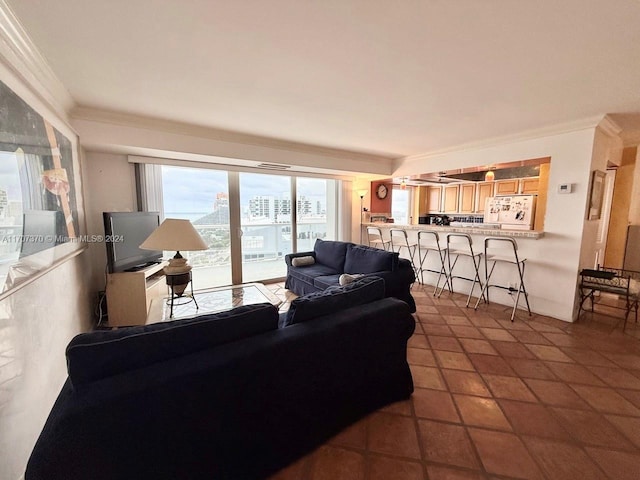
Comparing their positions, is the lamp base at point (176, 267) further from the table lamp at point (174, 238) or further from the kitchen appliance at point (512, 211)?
the kitchen appliance at point (512, 211)

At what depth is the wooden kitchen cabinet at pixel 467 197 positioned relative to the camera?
21.4 feet

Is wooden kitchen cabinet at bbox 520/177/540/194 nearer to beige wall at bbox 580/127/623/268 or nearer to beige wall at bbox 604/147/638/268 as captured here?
beige wall at bbox 604/147/638/268

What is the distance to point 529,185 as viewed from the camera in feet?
18.1

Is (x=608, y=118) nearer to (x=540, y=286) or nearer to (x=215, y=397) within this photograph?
(x=540, y=286)

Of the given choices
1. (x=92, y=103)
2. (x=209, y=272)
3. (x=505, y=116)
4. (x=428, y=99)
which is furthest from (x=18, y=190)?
(x=505, y=116)

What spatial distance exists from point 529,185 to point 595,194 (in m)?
2.72

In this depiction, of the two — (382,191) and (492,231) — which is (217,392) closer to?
(492,231)

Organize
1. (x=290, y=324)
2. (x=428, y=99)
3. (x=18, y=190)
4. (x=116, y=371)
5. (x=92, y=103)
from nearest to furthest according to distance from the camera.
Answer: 1. (x=116, y=371)
2. (x=18, y=190)
3. (x=290, y=324)
4. (x=428, y=99)
5. (x=92, y=103)

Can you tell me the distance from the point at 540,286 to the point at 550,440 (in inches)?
95.6

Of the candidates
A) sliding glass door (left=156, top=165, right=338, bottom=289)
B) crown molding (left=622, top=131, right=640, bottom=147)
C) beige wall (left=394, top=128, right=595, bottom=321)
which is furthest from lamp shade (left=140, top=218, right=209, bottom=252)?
crown molding (left=622, top=131, right=640, bottom=147)

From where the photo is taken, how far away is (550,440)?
1.54 meters

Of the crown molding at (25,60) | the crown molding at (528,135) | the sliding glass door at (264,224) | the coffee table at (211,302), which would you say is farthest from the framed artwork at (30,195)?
the crown molding at (528,135)

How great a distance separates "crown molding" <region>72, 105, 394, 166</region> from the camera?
8.92 ft

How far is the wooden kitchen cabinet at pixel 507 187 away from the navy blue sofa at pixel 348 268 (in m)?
4.19
